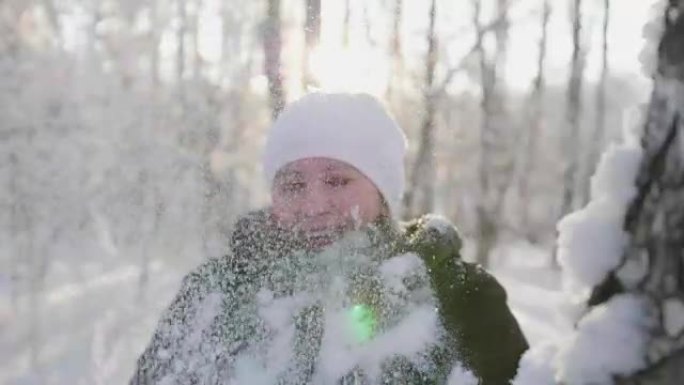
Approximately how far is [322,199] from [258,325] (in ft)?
0.84

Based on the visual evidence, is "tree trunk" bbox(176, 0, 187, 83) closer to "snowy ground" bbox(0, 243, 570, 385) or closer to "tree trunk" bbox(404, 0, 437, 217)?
"snowy ground" bbox(0, 243, 570, 385)

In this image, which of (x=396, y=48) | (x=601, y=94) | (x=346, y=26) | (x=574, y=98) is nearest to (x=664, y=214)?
(x=346, y=26)

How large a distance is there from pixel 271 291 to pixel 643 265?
1.04 meters

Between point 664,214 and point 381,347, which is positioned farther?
point 381,347

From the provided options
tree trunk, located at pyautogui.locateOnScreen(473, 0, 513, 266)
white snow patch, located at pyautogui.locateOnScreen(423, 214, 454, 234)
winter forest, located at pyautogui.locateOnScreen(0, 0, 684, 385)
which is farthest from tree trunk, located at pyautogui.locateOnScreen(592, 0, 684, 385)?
tree trunk, located at pyautogui.locateOnScreen(473, 0, 513, 266)

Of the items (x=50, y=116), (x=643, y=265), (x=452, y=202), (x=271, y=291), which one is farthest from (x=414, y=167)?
(x=452, y=202)

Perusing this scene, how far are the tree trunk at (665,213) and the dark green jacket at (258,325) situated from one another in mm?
826

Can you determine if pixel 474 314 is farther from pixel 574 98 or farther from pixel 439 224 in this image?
pixel 574 98

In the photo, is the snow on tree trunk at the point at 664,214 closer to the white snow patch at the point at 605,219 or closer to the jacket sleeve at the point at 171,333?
the white snow patch at the point at 605,219

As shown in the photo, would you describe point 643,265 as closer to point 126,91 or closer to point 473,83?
point 473,83

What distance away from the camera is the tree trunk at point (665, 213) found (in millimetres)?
848

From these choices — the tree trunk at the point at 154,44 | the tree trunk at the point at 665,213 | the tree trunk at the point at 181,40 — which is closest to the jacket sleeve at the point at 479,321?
the tree trunk at the point at 665,213

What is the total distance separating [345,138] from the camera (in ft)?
6.73

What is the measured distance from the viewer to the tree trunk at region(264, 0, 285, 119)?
11.0 m
